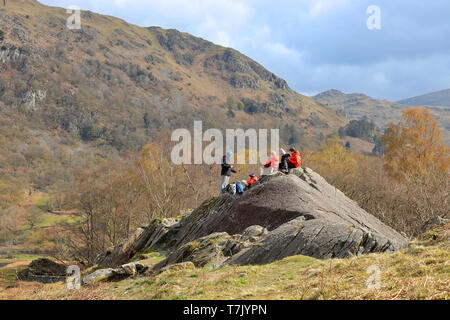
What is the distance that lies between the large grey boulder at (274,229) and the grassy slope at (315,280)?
1.19 m

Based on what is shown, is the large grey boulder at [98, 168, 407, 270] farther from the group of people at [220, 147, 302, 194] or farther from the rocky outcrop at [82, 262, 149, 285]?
the rocky outcrop at [82, 262, 149, 285]

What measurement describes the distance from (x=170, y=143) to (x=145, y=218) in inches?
542

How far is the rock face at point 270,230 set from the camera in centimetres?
1279

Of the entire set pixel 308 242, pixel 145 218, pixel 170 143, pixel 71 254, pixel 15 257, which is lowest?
pixel 15 257

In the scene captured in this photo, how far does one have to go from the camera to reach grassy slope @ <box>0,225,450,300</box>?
7.21 meters

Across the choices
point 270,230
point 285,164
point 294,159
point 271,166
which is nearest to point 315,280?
point 270,230

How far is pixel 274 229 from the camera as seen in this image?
53.7 ft

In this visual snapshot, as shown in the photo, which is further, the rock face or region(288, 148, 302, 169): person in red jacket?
region(288, 148, 302, 169): person in red jacket

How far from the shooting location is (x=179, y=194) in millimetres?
50344

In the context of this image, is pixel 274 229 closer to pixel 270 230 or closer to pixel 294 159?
pixel 270 230

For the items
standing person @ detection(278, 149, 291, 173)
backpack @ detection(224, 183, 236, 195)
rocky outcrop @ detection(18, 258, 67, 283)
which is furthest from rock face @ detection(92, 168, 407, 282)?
rocky outcrop @ detection(18, 258, 67, 283)

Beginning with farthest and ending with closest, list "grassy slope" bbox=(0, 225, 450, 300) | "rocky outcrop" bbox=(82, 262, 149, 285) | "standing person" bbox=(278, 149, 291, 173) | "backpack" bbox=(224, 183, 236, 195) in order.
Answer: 1. "backpack" bbox=(224, 183, 236, 195)
2. "standing person" bbox=(278, 149, 291, 173)
3. "rocky outcrop" bbox=(82, 262, 149, 285)
4. "grassy slope" bbox=(0, 225, 450, 300)
